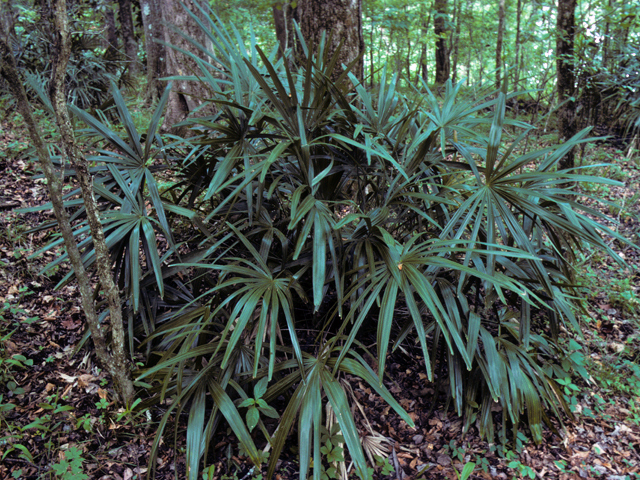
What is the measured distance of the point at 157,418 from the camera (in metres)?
1.94

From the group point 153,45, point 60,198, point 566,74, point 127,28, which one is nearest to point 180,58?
point 153,45

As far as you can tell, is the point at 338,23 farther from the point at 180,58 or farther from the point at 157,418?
the point at 157,418

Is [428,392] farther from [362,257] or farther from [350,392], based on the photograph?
[362,257]

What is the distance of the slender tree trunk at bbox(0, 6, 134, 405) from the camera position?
58.3 inches

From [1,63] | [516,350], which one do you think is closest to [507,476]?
[516,350]

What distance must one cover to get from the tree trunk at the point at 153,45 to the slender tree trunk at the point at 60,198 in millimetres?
3973

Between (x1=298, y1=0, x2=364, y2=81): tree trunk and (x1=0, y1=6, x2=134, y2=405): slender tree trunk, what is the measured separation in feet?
6.13

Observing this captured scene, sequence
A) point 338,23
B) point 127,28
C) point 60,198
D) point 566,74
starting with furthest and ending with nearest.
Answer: point 127,28, point 566,74, point 338,23, point 60,198

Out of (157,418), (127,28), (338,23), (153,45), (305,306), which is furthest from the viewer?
(127,28)

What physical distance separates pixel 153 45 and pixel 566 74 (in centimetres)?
495

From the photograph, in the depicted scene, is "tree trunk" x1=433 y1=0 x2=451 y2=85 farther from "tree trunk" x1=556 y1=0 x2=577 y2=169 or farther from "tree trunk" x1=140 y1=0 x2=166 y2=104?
"tree trunk" x1=140 y1=0 x2=166 y2=104

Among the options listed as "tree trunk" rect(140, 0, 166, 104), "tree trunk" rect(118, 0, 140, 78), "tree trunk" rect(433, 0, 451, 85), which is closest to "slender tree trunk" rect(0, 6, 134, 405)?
"tree trunk" rect(140, 0, 166, 104)

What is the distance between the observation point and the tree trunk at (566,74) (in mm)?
3967

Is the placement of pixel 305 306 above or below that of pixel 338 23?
below
